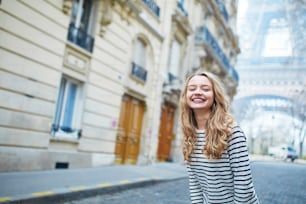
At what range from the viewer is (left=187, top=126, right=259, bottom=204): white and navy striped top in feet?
6.59

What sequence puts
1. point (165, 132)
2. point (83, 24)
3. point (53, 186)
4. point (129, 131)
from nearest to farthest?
point (53, 186) → point (83, 24) → point (129, 131) → point (165, 132)

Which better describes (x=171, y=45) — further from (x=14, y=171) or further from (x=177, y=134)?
(x=14, y=171)

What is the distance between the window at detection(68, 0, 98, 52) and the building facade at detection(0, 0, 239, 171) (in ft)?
0.09

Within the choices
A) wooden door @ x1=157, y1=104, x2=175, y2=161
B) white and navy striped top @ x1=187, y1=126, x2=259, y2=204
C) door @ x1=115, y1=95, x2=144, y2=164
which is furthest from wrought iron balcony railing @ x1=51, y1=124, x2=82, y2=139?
white and navy striped top @ x1=187, y1=126, x2=259, y2=204

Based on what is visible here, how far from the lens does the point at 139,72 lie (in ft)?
42.8

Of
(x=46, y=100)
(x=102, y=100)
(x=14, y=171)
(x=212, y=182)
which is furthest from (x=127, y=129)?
(x=212, y=182)

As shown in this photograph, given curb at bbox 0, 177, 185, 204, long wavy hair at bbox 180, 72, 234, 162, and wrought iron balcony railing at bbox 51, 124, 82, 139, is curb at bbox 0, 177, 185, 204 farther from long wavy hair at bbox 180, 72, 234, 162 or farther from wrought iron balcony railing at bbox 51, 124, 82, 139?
long wavy hair at bbox 180, 72, 234, 162

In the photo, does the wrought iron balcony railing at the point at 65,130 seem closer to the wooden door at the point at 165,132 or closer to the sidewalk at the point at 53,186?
the sidewalk at the point at 53,186

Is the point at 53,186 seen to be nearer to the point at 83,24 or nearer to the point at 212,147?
the point at 212,147

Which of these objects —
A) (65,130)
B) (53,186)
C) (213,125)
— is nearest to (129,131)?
(65,130)

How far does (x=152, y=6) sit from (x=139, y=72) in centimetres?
278

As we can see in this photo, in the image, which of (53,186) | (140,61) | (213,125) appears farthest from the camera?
(140,61)

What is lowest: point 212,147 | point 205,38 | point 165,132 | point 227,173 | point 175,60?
point 227,173

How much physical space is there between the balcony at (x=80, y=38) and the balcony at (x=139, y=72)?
291 cm
